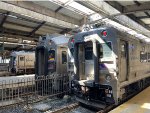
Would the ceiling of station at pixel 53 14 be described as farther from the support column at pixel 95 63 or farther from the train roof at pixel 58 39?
the support column at pixel 95 63

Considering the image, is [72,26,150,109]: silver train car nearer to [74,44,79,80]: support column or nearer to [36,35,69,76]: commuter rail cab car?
[74,44,79,80]: support column

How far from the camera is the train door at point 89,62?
781 cm

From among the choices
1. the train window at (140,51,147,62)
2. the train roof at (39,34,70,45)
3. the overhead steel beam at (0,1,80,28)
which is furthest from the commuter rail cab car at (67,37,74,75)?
the train window at (140,51,147,62)

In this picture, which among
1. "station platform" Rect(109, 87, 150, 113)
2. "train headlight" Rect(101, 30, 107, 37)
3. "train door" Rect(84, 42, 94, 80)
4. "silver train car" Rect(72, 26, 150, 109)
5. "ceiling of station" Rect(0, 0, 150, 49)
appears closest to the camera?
"station platform" Rect(109, 87, 150, 113)

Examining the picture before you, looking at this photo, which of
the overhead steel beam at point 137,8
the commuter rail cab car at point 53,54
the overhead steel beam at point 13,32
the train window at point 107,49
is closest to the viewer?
the train window at point 107,49

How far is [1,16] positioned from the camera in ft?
37.5

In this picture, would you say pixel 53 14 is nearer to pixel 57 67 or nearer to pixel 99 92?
pixel 57 67

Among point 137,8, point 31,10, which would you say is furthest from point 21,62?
point 137,8

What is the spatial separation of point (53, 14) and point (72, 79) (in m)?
4.75

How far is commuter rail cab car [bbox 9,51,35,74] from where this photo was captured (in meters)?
21.1

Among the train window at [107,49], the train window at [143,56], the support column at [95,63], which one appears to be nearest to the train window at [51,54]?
the support column at [95,63]

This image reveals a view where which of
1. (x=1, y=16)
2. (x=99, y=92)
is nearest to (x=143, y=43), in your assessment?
(x=99, y=92)

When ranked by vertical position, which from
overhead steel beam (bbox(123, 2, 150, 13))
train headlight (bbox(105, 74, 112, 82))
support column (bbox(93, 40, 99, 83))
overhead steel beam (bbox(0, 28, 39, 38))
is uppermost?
overhead steel beam (bbox(123, 2, 150, 13))

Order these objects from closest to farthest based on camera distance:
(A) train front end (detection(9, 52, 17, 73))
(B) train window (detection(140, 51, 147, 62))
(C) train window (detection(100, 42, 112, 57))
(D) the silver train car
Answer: (D) the silver train car, (C) train window (detection(100, 42, 112, 57)), (B) train window (detection(140, 51, 147, 62)), (A) train front end (detection(9, 52, 17, 73))
